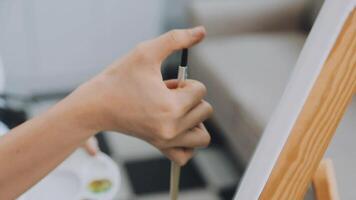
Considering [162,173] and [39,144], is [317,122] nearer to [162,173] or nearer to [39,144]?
[39,144]

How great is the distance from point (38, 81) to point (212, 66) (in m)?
0.89

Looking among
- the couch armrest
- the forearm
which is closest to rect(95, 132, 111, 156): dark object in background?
the couch armrest

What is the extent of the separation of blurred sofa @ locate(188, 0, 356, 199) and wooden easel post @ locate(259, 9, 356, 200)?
100 centimetres

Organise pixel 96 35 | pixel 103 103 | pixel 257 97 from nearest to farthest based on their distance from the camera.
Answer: pixel 103 103
pixel 257 97
pixel 96 35

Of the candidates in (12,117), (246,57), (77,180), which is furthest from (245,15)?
(77,180)

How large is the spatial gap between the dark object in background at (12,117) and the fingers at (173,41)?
5.17 feet

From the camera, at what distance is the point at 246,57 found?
1860 millimetres

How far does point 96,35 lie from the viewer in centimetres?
220

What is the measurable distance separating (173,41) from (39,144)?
223mm

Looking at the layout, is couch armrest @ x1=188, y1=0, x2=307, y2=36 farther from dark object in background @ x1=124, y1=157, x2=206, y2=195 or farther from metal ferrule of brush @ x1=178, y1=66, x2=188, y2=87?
metal ferrule of brush @ x1=178, y1=66, x2=188, y2=87

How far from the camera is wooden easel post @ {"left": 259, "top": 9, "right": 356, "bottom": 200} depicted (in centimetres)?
46

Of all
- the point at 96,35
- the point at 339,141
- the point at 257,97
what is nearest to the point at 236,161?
the point at 257,97

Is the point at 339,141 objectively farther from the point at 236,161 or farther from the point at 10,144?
the point at 236,161

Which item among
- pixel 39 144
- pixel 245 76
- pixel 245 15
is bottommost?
pixel 245 76
